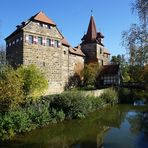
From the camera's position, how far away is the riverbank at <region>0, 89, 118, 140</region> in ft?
55.0

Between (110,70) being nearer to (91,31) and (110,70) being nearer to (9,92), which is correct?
(91,31)

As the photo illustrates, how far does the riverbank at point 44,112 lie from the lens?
16.8m

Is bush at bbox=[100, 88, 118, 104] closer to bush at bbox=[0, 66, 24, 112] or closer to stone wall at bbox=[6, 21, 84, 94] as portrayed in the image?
stone wall at bbox=[6, 21, 84, 94]

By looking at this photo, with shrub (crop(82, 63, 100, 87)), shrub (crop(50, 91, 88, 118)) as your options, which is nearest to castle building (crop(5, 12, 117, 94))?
shrub (crop(82, 63, 100, 87))

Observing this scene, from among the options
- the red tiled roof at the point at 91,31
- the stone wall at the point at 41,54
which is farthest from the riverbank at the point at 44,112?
the red tiled roof at the point at 91,31

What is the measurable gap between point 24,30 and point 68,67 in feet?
40.5

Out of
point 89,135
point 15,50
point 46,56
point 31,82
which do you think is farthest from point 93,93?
point 89,135

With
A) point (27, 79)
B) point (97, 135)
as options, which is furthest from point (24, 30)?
point (97, 135)

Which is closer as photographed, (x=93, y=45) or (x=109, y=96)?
(x=109, y=96)

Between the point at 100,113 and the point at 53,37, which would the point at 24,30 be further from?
the point at 100,113

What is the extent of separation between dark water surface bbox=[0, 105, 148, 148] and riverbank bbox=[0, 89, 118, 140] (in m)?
0.54

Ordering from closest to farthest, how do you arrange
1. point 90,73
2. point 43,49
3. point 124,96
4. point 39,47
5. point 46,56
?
1. point 39,47
2. point 43,49
3. point 46,56
4. point 124,96
5. point 90,73

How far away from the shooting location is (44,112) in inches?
802

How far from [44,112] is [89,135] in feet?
13.1
